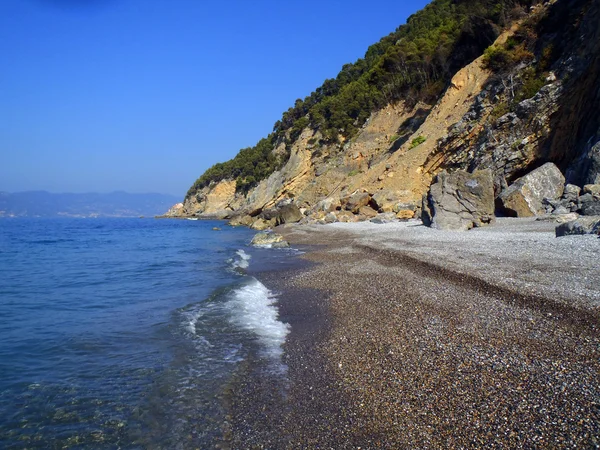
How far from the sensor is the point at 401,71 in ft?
148

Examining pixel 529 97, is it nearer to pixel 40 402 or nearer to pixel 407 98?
pixel 407 98

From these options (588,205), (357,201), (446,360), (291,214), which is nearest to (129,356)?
(446,360)

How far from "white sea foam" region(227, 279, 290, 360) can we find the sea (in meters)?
0.02

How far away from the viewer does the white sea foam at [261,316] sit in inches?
279

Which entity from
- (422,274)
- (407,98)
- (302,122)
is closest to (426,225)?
(422,274)

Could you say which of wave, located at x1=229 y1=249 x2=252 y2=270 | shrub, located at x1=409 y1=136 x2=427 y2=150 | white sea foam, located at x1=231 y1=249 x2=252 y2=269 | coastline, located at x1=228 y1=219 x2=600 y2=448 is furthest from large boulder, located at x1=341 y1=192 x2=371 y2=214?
coastline, located at x1=228 y1=219 x2=600 y2=448

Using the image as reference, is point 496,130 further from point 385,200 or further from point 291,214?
point 291,214

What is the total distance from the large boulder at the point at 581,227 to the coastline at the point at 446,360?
1.17 metres

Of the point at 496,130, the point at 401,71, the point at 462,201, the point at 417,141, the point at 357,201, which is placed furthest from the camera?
the point at 401,71

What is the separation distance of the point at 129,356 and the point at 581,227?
485 inches

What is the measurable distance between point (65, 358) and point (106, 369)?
110cm

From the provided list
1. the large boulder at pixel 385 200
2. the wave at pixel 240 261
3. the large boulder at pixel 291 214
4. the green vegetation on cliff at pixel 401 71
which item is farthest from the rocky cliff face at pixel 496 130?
the wave at pixel 240 261

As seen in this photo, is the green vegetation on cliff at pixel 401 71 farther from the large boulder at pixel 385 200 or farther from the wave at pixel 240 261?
the wave at pixel 240 261

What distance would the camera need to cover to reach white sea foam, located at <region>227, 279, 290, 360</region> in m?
7.09
